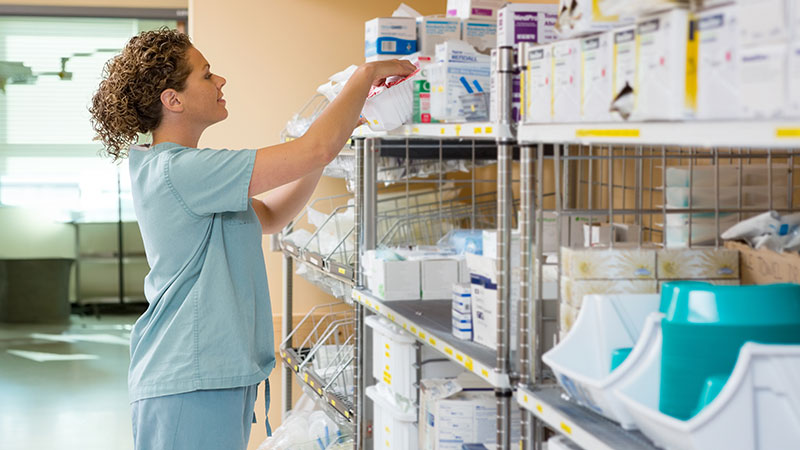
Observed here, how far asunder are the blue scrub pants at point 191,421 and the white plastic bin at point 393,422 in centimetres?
50

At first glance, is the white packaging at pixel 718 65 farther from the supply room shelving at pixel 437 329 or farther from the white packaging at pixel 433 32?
the white packaging at pixel 433 32

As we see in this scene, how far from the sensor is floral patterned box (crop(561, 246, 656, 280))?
169cm

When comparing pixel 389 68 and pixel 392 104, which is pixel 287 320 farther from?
pixel 389 68

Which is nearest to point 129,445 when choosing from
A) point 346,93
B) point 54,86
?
point 54,86

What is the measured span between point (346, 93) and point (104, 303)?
5.93 meters

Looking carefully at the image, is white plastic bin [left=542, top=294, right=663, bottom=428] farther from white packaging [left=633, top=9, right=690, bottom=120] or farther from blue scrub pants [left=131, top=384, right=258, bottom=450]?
blue scrub pants [left=131, top=384, right=258, bottom=450]

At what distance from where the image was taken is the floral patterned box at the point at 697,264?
171 cm

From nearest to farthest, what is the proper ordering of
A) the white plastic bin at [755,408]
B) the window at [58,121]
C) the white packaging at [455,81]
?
1. the white plastic bin at [755,408]
2. the white packaging at [455,81]
3. the window at [58,121]

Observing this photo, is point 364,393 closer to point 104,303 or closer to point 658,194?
point 658,194

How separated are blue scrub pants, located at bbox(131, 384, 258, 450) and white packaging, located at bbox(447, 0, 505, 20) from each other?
1213 mm

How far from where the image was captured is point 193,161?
7.56 ft

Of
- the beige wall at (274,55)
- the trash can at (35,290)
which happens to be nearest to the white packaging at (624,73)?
the beige wall at (274,55)

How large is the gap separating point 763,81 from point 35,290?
7.43 meters

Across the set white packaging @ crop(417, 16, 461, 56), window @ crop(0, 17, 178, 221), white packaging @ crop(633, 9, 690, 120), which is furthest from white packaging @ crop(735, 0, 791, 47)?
window @ crop(0, 17, 178, 221)
